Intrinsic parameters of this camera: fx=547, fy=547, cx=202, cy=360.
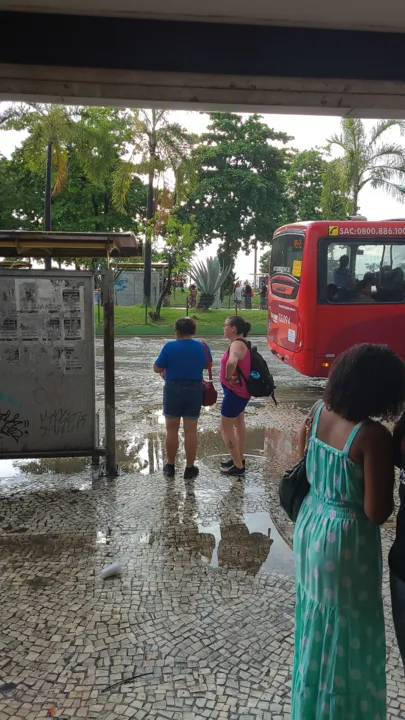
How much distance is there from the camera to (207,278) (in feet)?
82.1

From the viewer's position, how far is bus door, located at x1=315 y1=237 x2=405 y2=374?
906cm

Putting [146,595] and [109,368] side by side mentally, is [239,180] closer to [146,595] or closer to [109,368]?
[109,368]

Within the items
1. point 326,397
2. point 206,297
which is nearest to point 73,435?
point 326,397

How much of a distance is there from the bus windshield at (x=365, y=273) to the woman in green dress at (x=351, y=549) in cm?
733

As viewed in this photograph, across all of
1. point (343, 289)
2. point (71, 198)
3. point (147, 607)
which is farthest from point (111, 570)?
point (71, 198)

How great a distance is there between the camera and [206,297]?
25125mm

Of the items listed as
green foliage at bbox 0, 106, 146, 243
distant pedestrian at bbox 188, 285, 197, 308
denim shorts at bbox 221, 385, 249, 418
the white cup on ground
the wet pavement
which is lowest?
the wet pavement

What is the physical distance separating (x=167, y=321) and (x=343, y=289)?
46.1ft

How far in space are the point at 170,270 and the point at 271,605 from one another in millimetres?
19376

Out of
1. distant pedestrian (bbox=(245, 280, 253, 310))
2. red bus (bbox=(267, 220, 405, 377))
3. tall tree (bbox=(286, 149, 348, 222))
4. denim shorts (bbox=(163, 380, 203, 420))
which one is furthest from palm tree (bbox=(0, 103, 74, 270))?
tall tree (bbox=(286, 149, 348, 222))

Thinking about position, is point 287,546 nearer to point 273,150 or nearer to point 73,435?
point 73,435

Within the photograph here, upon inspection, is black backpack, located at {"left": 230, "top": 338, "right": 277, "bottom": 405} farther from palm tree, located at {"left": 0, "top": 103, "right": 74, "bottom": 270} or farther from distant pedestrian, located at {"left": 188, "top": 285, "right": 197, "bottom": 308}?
distant pedestrian, located at {"left": 188, "top": 285, "right": 197, "bottom": 308}

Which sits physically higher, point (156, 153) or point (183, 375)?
point (156, 153)

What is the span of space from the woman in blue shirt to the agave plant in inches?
788
